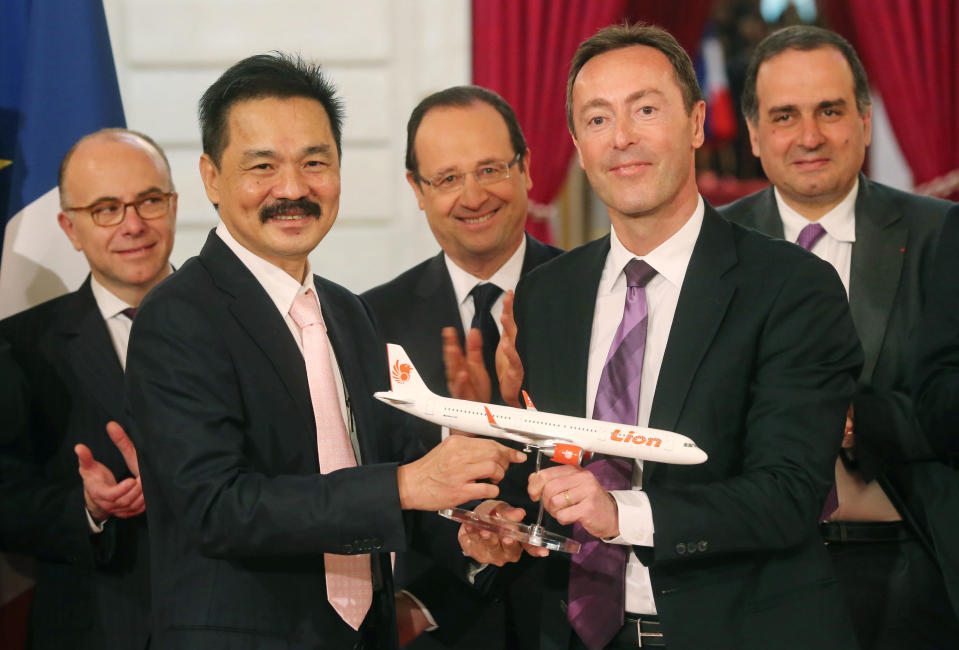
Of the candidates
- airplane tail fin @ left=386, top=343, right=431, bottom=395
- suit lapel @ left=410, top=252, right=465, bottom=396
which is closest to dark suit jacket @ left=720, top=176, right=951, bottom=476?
suit lapel @ left=410, top=252, right=465, bottom=396

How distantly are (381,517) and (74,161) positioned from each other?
1.96m

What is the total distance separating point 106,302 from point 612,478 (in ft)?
5.96

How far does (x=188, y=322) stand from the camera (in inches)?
87.1

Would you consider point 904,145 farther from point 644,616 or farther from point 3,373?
point 3,373

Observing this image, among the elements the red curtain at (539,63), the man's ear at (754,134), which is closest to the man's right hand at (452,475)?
the man's ear at (754,134)

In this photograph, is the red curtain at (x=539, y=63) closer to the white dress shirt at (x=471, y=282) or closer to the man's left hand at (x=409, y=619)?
the white dress shirt at (x=471, y=282)

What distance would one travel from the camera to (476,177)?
133 inches

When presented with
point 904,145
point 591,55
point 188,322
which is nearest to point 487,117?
point 591,55

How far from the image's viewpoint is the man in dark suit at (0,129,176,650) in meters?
2.98

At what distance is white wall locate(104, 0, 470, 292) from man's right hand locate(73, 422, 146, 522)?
106 inches

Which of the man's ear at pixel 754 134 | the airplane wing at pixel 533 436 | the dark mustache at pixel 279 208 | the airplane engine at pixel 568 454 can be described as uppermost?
the man's ear at pixel 754 134

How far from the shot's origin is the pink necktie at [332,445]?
2271 mm

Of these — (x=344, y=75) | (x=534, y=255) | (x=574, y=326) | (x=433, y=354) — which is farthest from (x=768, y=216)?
(x=344, y=75)

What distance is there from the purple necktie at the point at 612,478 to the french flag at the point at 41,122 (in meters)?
2.19
